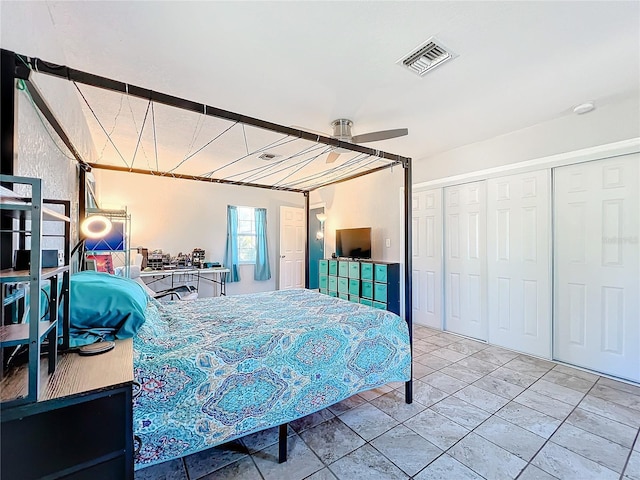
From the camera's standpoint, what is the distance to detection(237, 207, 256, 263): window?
5.89 metres

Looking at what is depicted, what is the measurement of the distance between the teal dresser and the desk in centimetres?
188

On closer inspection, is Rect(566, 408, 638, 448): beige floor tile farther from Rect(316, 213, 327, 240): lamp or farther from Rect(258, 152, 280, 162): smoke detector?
Rect(316, 213, 327, 240): lamp

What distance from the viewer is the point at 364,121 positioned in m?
2.96

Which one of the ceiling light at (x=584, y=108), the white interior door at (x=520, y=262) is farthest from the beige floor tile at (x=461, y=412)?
the ceiling light at (x=584, y=108)

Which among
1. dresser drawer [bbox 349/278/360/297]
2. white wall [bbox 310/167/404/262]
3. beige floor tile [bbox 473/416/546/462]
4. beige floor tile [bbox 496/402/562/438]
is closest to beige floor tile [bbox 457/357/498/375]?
beige floor tile [bbox 496/402/562/438]

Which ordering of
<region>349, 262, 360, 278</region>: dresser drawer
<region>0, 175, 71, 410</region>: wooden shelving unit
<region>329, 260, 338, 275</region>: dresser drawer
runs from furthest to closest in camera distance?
<region>329, 260, 338, 275</region>: dresser drawer
<region>349, 262, 360, 278</region>: dresser drawer
<region>0, 175, 71, 410</region>: wooden shelving unit

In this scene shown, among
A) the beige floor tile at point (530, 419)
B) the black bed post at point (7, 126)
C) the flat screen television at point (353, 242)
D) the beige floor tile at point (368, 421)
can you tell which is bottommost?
the beige floor tile at point (368, 421)

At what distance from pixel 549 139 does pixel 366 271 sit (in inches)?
108

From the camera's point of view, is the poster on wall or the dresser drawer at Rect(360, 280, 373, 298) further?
the dresser drawer at Rect(360, 280, 373, 298)

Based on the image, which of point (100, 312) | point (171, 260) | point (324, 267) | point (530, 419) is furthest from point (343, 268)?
point (100, 312)

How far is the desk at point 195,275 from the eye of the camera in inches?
180

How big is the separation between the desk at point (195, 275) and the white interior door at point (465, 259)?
3.65 meters

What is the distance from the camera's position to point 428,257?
4.24 meters

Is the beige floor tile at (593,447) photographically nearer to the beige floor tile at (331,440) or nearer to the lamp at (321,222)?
the beige floor tile at (331,440)
